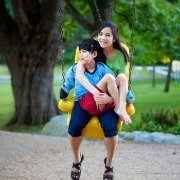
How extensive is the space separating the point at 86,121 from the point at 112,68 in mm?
586

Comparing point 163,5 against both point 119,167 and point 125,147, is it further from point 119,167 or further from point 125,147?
point 119,167

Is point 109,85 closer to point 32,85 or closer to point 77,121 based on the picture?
point 77,121

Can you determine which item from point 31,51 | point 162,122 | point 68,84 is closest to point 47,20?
point 31,51

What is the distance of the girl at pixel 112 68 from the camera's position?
4.70 metres

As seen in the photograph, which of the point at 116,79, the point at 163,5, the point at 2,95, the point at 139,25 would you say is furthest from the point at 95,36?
the point at 2,95

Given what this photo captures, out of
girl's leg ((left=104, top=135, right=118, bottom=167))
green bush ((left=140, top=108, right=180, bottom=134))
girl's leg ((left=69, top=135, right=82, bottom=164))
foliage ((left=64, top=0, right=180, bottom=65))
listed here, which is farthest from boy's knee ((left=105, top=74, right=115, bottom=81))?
foliage ((left=64, top=0, right=180, bottom=65))

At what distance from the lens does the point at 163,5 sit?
474 inches

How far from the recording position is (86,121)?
484cm

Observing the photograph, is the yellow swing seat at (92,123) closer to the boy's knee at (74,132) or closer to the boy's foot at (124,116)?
the boy's knee at (74,132)

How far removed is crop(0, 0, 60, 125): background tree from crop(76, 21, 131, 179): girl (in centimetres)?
696

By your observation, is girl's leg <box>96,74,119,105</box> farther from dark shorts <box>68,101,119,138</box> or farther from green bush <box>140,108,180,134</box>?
green bush <box>140,108,180,134</box>

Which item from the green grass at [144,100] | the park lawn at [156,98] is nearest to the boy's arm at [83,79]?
the green grass at [144,100]

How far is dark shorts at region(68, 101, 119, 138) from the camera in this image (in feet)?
15.6

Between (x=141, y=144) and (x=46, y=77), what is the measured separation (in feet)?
17.6
